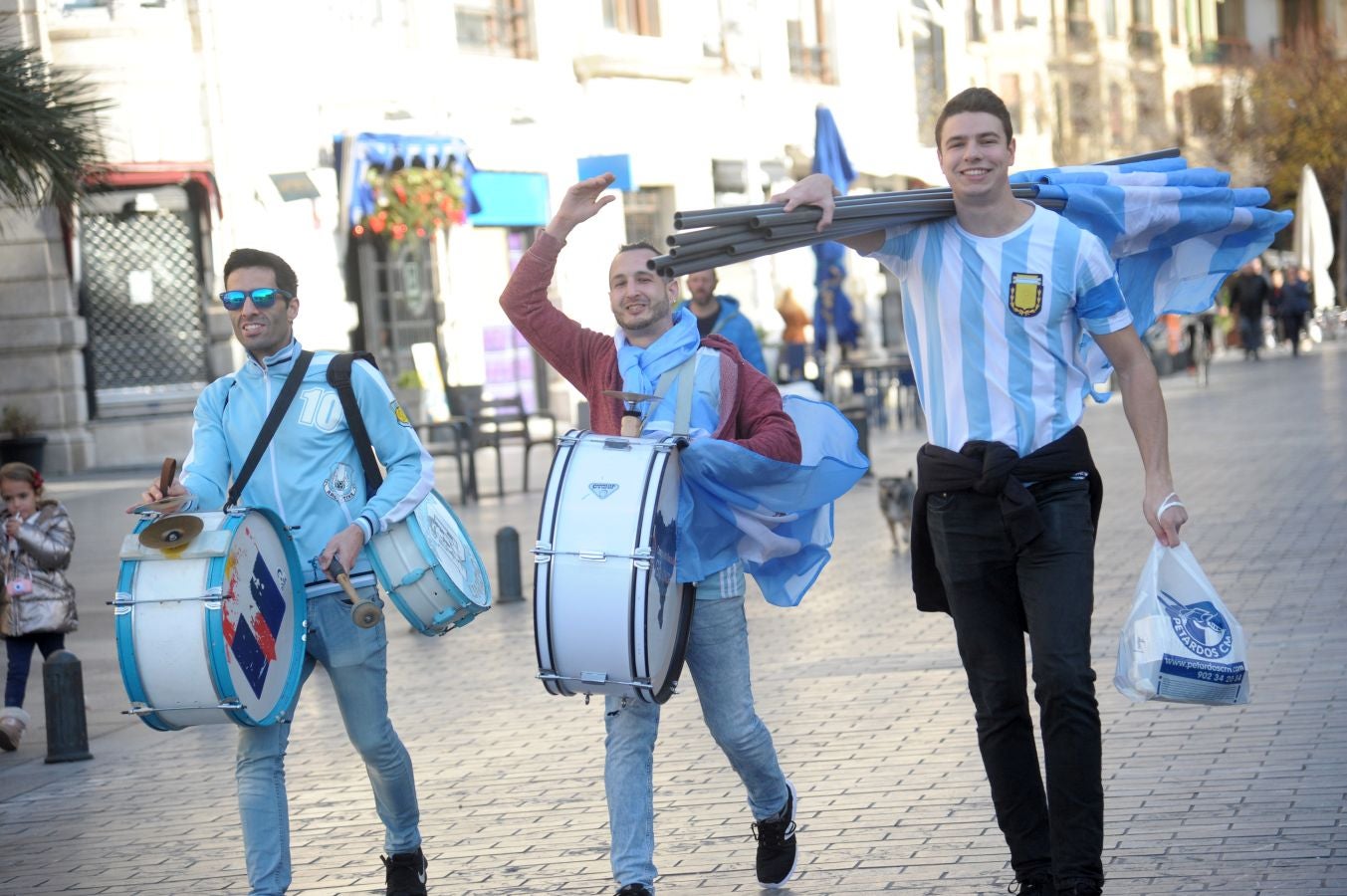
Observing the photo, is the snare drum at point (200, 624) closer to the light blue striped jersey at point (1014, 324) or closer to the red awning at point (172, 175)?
the light blue striped jersey at point (1014, 324)

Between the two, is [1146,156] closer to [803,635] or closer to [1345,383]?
[803,635]

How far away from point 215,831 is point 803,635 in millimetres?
4011

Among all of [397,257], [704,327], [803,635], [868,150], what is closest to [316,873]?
[803,635]

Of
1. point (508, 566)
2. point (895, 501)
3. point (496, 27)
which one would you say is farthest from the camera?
point (496, 27)

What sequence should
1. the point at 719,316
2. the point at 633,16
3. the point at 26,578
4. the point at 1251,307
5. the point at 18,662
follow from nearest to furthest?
the point at 26,578
the point at 18,662
the point at 719,316
the point at 633,16
the point at 1251,307

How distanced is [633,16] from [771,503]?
28.6 metres

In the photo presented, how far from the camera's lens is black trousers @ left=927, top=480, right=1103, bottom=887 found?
5.08 meters

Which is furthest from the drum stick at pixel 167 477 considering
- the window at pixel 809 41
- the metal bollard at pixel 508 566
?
the window at pixel 809 41

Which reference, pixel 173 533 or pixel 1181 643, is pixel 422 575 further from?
pixel 1181 643

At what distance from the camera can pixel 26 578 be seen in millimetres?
9250

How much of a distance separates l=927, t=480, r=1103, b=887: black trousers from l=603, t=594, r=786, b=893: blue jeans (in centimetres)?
65

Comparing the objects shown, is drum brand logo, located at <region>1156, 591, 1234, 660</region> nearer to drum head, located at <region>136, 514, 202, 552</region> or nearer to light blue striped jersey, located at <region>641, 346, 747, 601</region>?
light blue striped jersey, located at <region>641, 346, 747, 601</region>


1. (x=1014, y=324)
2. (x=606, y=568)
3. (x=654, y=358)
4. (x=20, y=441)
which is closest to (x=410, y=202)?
(x=20, y=441)

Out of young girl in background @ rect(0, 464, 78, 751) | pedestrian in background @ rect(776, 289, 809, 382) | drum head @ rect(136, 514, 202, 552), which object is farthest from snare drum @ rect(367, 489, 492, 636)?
pedestrian in background @ rect(776, 289, 809, 382)
